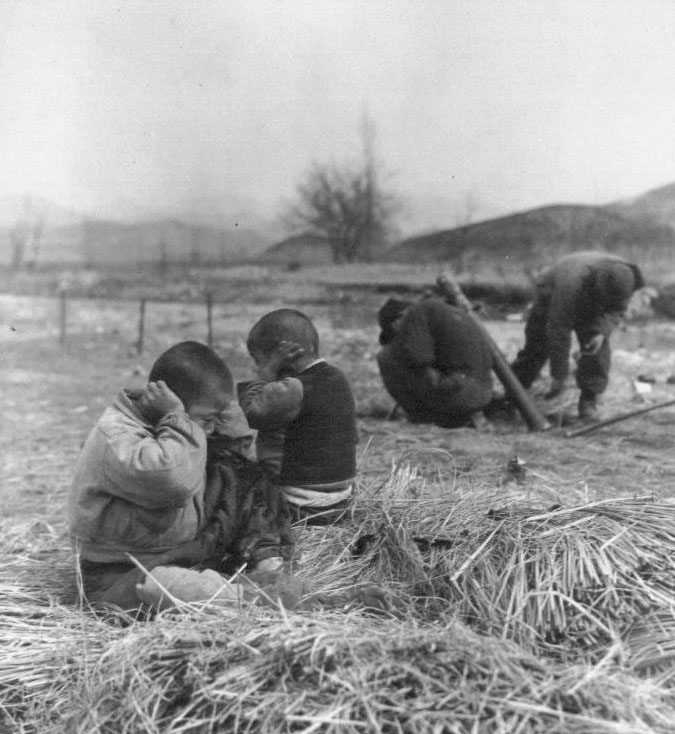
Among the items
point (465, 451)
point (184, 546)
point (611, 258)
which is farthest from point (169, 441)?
point (611, 258)

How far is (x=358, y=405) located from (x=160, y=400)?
4.89m

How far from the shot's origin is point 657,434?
21.0ft

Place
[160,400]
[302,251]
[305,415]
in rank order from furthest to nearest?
1. [302,251]
2. [305,415]
3. [160,400]

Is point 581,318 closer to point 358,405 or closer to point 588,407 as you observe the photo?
point 588,407

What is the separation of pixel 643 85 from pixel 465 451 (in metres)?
4.17

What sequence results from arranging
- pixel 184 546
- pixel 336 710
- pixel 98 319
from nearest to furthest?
pixel 336 710
pixel 184 546
pixel 98 319

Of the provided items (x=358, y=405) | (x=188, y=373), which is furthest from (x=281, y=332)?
(x=358, y=405)

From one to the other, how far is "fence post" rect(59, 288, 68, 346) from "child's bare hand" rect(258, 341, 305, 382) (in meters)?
6.11

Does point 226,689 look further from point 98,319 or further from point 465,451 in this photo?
point 98,319

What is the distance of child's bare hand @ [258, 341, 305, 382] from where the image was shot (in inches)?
141

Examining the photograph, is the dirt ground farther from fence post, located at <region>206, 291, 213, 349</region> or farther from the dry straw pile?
the dry straw pile

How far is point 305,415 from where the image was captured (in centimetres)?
Result: 357

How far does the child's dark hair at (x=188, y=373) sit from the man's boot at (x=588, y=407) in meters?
4.98

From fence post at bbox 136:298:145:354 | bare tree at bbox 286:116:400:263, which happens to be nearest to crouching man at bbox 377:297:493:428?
bare tree at bbox 286:116:400:263
